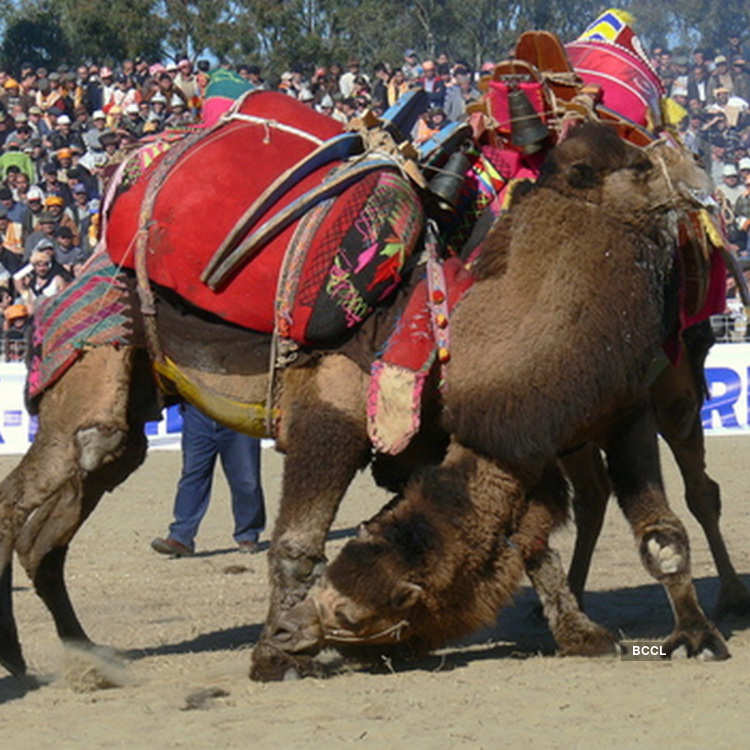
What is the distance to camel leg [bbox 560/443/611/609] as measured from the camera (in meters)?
7.15

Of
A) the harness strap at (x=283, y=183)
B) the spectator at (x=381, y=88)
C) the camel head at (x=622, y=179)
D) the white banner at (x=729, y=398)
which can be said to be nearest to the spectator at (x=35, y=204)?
the spectator at (x=381, y=88)

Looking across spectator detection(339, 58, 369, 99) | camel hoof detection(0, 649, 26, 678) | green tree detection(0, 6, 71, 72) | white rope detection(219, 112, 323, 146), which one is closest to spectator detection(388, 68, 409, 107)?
spectator detection(339, 58, 369, 99)

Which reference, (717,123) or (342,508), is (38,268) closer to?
(342,508)

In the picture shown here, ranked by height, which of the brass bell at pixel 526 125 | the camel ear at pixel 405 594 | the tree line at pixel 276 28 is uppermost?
the tree line at pixel 276 28

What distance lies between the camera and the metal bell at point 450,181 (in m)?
5.77

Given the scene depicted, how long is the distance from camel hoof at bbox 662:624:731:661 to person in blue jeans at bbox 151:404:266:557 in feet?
14.4

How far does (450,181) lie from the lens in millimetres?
5781

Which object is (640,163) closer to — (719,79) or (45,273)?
(45,273)

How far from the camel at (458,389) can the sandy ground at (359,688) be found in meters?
0.35

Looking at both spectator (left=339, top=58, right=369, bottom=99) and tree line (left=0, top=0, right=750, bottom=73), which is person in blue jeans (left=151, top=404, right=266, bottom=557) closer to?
spectator (left=339, top=58, right=369, bottom=99)

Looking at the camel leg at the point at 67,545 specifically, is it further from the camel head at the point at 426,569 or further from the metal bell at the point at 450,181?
the metal bell at the point at 450,181

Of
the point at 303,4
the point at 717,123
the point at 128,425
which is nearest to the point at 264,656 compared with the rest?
the point at 128,425

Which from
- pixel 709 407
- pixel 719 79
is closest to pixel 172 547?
pixel 709 407

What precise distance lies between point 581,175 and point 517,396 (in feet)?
2.78
